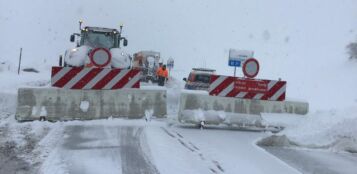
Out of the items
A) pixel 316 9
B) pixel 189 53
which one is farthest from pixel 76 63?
pixel 316 9

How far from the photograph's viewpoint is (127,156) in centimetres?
887

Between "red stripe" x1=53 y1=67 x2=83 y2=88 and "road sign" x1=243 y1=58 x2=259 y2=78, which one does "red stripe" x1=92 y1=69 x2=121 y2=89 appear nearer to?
"red stripe" x1=53 y1=67 x2=83 y2=88

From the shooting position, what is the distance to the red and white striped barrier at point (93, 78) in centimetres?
1353

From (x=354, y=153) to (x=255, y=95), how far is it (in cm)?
357

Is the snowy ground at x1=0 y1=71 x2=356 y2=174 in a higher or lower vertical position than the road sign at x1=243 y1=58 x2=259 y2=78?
lower

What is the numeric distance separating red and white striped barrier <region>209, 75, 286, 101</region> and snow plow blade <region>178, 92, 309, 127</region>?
13cm

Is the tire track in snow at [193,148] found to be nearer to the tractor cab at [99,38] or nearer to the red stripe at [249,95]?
the red stripe at [249,95]

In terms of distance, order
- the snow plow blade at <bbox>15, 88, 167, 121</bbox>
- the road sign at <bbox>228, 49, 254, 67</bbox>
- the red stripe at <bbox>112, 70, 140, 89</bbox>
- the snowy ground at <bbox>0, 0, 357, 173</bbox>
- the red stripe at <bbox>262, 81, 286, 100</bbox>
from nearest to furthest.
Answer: the snowy ground at <bbox>0, 0, 357, 173</bbox> < the snow plow blade at <bbox>15, 88, 167, 121</bbox> < the red stripe at <bbox>112, 70, 140, 89</bbox> < the red stripe at <bbox>262, 81, 286, 100</bbox> < the road sign at <bbox>228, 49, 254, 67</bbox>

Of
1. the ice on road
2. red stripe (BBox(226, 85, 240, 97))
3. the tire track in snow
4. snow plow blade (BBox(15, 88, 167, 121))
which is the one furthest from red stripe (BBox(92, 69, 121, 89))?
red stripe (BBox(226, 85, 240, 97))

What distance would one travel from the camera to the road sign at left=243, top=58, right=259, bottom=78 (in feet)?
47.3

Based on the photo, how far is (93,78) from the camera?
44.9 feet

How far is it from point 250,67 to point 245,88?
595 mm

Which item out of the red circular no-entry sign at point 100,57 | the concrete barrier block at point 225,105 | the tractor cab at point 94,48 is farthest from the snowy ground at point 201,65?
the tractor cab at point 94,48

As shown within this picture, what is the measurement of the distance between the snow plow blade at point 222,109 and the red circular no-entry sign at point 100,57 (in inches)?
84.0
